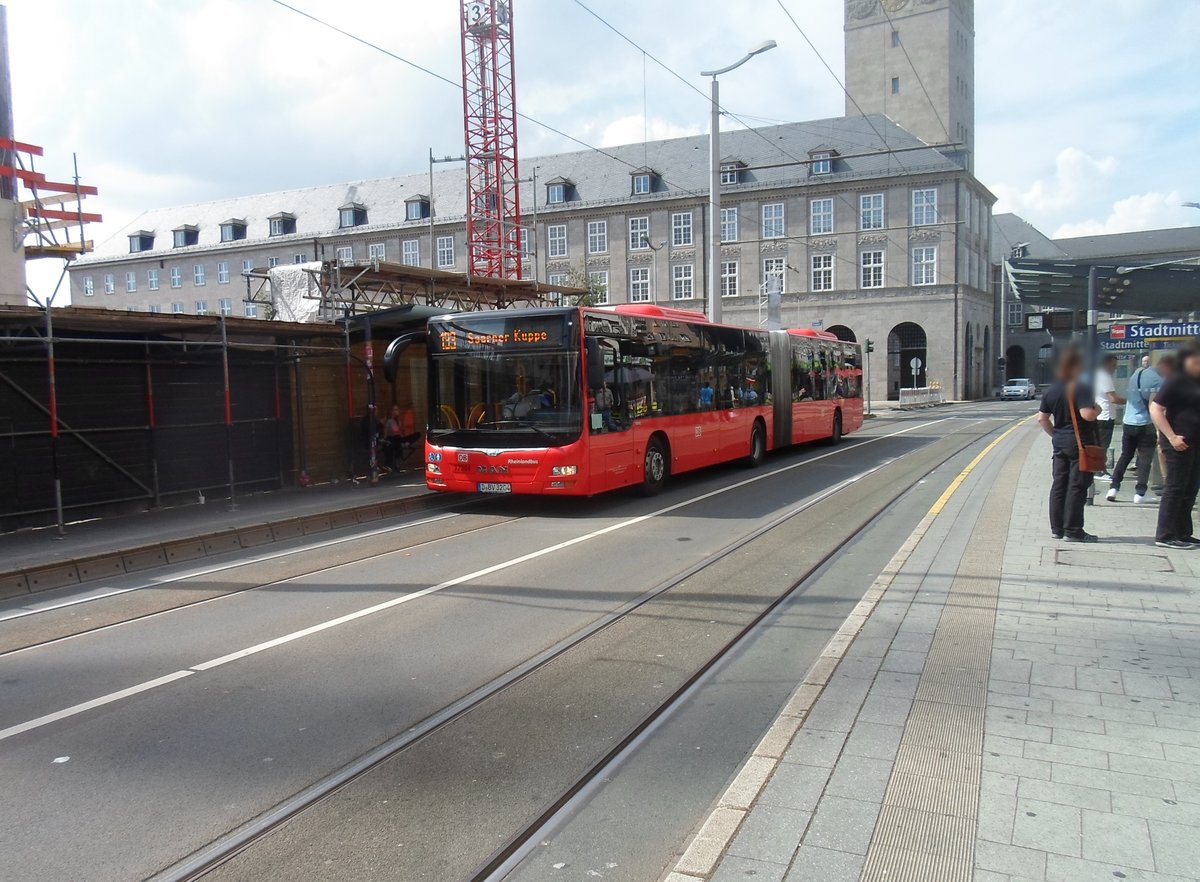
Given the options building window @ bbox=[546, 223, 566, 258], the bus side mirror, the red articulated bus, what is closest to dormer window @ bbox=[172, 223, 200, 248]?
building window @ bbox=[546, 223, 566, 258]

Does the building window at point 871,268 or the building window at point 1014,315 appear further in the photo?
the building window at point 1014,315

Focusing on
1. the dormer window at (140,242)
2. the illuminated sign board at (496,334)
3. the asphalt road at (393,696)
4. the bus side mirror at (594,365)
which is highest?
the dormer window at (140,242)

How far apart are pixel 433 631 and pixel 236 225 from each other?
76824 millimetres

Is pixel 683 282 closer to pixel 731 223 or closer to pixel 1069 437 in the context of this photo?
pixel 731 223

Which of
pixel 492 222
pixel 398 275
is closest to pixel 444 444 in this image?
pixel 398 275

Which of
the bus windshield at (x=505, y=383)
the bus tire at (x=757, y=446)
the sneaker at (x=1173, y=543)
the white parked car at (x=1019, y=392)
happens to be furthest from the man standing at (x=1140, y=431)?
the white parked car at (x=1019, y=392)

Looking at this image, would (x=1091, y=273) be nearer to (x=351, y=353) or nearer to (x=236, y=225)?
(x=351, y=353)

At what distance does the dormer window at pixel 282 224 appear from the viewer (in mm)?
72812

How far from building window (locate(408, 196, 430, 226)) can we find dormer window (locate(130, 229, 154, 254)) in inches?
997

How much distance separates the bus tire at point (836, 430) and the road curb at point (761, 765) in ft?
57.6

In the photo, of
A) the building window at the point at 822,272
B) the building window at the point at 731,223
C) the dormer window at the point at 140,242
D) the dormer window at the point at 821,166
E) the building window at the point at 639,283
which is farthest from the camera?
the dormer window at the point at 140,242

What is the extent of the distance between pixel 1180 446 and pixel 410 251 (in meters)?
66.4

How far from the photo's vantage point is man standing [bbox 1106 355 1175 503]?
11.1 metres

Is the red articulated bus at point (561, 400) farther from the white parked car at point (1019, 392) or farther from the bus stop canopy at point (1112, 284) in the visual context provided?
the white parked car at point (1019, 392)
